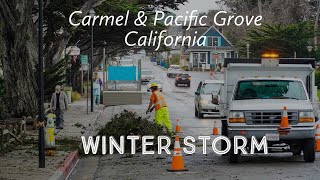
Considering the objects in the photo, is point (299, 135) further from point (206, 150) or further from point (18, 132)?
point (18, 132)

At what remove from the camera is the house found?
119 m

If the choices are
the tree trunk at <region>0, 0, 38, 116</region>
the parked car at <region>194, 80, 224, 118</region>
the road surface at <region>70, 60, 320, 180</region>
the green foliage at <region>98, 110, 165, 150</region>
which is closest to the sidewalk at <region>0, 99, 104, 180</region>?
the road surface at <region>70, 60, 320, 180</region>

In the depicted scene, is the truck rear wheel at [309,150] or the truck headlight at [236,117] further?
the truck headlight at [236,117]

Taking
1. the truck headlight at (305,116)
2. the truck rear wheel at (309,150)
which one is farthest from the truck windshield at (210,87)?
the truck headlight at (305,116)

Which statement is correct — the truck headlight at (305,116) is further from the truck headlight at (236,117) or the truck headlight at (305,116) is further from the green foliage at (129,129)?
the green foliage at (129,129)

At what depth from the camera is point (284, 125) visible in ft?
54.7

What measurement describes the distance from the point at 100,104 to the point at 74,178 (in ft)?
113

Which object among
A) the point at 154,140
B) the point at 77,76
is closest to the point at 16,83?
the point at 154,140

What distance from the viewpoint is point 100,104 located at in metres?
51.0

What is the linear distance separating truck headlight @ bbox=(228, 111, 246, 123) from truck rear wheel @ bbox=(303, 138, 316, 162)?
1.40 m

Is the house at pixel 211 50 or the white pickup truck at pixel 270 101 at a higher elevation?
the house at pixel 211 50

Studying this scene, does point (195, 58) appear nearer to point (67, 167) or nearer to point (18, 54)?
point (18, 54)

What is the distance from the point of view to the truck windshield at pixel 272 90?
707 inches

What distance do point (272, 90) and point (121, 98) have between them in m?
35.1
